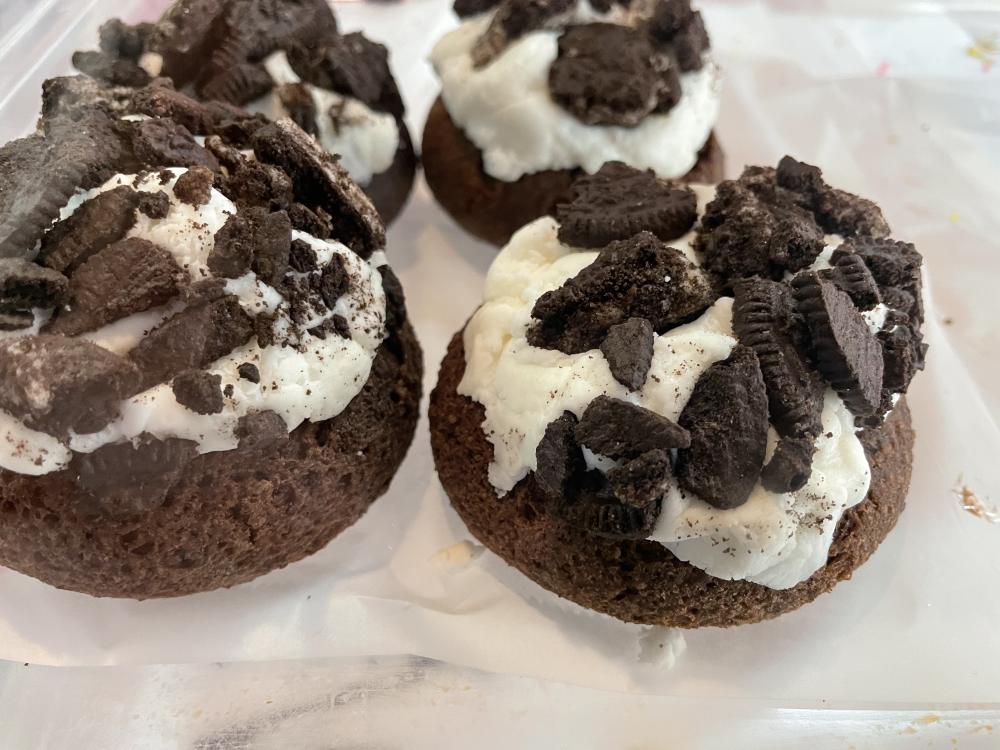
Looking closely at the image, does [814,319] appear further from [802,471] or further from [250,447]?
[250,447]

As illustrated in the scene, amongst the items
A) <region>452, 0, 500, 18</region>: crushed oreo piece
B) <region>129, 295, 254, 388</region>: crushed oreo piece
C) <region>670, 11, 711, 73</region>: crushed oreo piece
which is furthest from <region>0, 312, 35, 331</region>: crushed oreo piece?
<region>670, 11, 711, 73</region>: crushed oreo piece

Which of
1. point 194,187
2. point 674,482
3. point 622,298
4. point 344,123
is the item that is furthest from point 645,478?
point 344,123

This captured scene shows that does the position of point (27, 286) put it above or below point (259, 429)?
above

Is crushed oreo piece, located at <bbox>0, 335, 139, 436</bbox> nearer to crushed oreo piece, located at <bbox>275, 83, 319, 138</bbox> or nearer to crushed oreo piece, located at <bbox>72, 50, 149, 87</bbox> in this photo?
crushed oreo piece, located at <bbox>72, 50, 149, 87</bbox>

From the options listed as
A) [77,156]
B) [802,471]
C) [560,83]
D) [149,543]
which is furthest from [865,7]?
[149,543]

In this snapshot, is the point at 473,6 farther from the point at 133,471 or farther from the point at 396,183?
the point at 133,471

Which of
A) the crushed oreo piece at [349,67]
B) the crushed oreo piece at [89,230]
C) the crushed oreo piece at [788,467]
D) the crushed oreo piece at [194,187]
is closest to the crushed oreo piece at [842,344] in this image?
the crushed oreo piece at [788,467]
